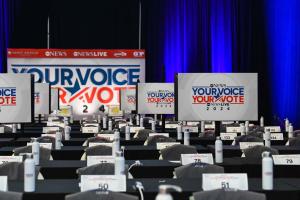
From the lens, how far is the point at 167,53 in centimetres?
2234

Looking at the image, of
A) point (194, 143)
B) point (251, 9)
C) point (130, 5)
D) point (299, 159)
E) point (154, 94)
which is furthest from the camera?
point (130, 5)

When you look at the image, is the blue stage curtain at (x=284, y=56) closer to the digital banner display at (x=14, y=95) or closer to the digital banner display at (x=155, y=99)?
the digital banner display at (x=155, y=99)

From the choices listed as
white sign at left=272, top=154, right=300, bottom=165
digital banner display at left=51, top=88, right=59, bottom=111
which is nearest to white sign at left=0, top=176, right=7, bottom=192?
white sign at left=272, top=154, right=300, bottom=165

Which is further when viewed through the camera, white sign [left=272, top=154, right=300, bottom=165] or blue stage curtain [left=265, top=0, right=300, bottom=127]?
blue stage curtain [left=265, top=0, right=300, bottom=127]

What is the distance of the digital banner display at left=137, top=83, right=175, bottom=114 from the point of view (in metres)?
13.1

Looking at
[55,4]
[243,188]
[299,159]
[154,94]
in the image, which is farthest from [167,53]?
[243,188]

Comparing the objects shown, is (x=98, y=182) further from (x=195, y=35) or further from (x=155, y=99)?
A: (x=195, y=35)

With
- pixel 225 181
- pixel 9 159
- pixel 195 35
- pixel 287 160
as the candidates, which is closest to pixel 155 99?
pixel 287 160

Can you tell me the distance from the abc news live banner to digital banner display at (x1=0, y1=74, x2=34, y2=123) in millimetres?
12339

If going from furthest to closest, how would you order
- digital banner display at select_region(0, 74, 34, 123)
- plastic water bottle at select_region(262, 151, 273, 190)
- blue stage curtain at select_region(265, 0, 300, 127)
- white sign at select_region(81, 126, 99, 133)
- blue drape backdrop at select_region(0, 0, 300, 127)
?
blue drape backdrop at select_region(0, 0, 300, 127), blue stage curtain at select_region(265, 0, 300, 127), white sign at select_region(81, 126, 99, 133), digital banner display at select_region(0, 74, 34, 123), plastic water bottle at select_region(262, 151, 273, 190)

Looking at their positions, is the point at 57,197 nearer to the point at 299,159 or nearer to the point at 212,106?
the point at 299,159

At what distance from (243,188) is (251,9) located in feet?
41.5

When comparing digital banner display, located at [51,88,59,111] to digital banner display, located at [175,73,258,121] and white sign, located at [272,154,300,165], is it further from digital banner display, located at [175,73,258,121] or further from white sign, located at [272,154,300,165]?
white sign, located at [272,154,300,165]

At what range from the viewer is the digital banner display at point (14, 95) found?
898 centimetres
